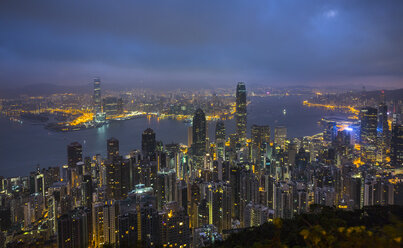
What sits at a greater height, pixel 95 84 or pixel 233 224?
pixel 95 84

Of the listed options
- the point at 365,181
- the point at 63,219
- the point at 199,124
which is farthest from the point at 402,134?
the point at 63,219

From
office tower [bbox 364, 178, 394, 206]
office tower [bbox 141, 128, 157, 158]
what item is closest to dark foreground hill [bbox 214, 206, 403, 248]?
office tower [bbox 364, 178, 394, 206]

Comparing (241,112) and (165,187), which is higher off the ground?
(241,112)

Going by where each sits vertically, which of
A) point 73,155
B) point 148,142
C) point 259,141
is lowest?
point 259,141

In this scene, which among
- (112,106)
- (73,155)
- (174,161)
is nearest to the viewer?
(73,155)

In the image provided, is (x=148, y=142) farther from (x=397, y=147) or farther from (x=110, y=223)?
(x=397, y=147)

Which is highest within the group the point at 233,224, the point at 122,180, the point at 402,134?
the point at 402,134

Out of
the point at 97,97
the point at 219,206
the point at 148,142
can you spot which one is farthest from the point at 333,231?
the point at 97,97

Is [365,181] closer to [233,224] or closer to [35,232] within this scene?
[233,224]
